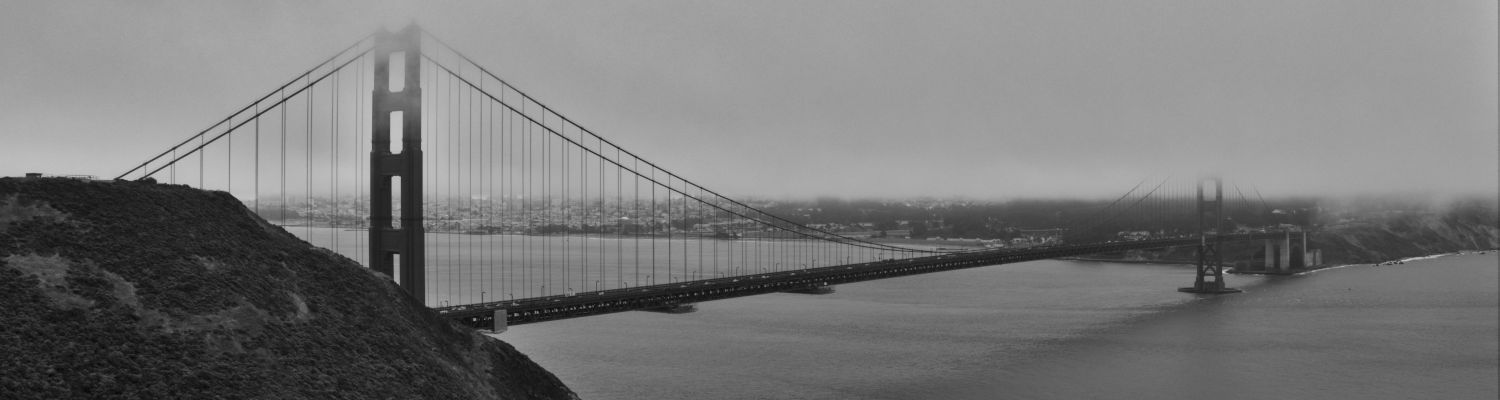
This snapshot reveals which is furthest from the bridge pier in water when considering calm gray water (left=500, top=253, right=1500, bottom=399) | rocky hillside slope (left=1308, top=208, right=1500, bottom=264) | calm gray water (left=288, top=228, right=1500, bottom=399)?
calm gray water (left=500, top=253, right=1500, bottom=399)

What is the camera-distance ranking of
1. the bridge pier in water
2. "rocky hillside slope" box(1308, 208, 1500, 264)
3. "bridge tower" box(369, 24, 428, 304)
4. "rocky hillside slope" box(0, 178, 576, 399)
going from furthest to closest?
"rocky hillside slope" box(1308, 208, 1500, 264) → the bridge pier in water → "bridge tower" box(369, 24, 428, 304) → "rocky hillside slope" box(0, 178, 576, 399)

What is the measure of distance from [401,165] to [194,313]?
445 inches

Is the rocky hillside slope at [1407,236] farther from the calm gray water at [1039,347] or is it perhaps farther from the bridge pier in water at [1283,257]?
the calm gray water at [1039,347]

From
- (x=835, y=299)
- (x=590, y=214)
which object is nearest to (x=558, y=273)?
(x=835, y=299)

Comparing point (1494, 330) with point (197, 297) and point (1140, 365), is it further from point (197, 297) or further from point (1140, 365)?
point (197, 297)

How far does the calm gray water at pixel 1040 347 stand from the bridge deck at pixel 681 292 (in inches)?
94.9

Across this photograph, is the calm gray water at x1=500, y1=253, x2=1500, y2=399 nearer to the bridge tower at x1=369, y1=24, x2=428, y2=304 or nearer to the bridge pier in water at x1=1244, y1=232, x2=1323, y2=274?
the bridge tower at x1=369, y1=24, x2=428, y2=304

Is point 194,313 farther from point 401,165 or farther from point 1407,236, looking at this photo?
point 1407,236

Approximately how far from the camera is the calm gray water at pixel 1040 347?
32750 millimetres

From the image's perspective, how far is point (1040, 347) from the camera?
1687 inches

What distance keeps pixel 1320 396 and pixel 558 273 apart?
200 feet

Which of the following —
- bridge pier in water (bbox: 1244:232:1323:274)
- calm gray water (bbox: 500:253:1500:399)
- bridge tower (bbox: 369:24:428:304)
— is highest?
bridge tower (bbox: 369:24:428:304)

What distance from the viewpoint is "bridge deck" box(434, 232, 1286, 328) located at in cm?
2916

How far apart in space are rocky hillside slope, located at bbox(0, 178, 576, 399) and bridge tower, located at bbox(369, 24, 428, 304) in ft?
13.9
